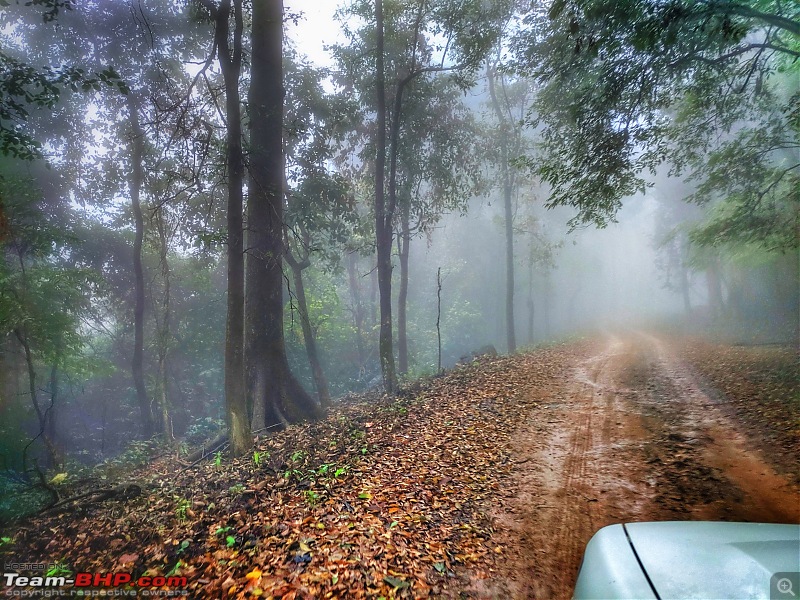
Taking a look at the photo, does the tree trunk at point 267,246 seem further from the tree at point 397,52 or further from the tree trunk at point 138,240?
the tree trunk at point 138,240

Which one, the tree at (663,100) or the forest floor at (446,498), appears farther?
the tree at (663,100)

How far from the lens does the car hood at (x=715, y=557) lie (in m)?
2.01

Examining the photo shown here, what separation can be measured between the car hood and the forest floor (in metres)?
1.82

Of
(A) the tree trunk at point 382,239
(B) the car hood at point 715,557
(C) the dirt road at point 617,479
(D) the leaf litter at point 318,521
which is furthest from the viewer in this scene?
(A) the tree trunk at point 382,239

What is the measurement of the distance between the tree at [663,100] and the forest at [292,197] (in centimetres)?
7

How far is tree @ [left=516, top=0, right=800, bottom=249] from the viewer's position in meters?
7.13

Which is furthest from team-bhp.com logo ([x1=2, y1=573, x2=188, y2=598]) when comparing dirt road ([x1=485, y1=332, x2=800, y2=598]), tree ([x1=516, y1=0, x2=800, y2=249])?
tree ([x1=516, y1=0, x2=800, y2=249])

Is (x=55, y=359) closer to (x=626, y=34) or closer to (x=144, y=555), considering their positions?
(x=144, y=555)

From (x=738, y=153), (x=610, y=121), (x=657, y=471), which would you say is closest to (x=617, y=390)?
(x=657, y=471)

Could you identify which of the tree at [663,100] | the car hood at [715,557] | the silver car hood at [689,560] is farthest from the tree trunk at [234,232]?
the car hood at [715,557]

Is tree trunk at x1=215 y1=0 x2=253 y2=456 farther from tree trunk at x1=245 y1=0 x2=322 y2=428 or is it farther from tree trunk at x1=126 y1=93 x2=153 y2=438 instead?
tree trunk at x1=126 y1=93 x2=153 y2=438

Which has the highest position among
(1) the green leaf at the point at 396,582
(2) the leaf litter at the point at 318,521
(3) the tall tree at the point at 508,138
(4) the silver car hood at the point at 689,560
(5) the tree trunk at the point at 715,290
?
(3) the tall tree at the point at 508,138

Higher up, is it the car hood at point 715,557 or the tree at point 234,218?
the tree at point 234,218

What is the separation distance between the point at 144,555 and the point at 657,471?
6.60 meters
